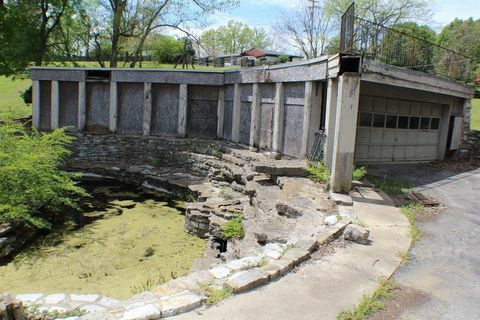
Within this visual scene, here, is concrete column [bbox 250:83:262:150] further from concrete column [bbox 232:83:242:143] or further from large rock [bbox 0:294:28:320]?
large rock [bbox 0:294:28:320]

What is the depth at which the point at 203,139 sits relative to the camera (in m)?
15.2

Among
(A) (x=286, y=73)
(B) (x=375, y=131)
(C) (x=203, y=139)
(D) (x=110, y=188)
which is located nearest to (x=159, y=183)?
(D) (x=110, y=188)

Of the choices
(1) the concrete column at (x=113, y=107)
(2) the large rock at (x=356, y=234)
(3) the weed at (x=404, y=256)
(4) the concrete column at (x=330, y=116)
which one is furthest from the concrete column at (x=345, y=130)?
(1) the concrete column at (x=113, y=107)

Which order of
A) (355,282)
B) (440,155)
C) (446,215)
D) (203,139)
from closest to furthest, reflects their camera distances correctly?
(355,282) < (446,215) < (440,155) < (203,139)

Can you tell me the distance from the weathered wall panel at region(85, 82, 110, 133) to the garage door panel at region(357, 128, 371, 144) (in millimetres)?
9748

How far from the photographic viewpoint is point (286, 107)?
11.3 meters

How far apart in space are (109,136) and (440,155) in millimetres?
12303

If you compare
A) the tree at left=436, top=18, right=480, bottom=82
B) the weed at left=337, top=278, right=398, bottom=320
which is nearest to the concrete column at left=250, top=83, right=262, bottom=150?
the tree at left=436, top=18, right=480, bottom=82

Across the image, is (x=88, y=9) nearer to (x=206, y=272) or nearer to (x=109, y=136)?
(x=109, y=136)

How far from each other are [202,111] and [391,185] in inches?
322

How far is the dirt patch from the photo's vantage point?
3.71 m

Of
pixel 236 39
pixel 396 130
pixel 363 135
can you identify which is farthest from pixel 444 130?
pixel 236 39

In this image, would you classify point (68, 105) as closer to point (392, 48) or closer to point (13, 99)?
point (13, 99)

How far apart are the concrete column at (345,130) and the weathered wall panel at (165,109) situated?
884cm
